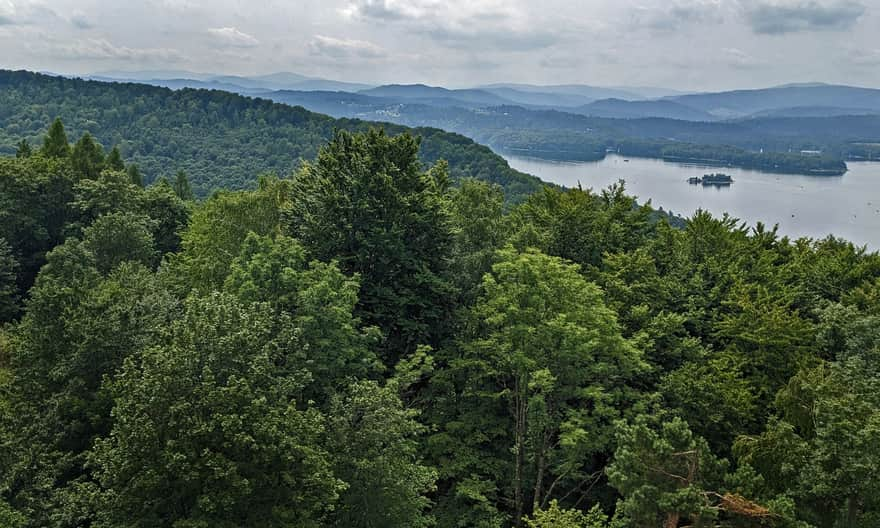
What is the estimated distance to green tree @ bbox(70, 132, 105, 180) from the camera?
47719 millimetres

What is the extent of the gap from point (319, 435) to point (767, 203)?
471 feet

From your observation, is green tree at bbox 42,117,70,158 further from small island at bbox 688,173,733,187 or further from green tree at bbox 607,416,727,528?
small island at bbox 688,173,733,187

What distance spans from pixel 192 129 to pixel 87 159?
114 meters

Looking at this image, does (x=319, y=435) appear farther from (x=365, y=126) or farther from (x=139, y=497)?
(x=365, y=126)

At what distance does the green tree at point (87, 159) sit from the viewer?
1879 inches

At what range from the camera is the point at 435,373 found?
70.3 feet

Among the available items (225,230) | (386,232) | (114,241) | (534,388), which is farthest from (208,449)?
(114,241)

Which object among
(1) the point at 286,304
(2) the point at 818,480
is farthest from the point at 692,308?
(1) the point at 286,304

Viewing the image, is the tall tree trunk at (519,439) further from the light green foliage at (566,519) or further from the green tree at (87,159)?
the green tree at (87,159)

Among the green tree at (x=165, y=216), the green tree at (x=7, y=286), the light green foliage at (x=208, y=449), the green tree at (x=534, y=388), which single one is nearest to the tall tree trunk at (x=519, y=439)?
the green tree at (x=534, y=388)

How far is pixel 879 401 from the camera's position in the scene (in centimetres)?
1429

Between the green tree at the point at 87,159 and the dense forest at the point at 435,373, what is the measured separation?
19.2m

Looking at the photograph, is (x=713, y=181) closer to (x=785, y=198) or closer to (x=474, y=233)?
(x=785, y=198)

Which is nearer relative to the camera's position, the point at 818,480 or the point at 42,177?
the point at 818,480
